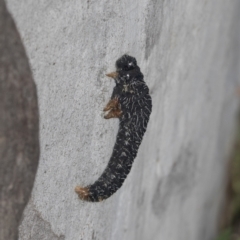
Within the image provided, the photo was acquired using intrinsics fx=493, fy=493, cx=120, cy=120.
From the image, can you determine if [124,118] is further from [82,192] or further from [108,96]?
[82,192]

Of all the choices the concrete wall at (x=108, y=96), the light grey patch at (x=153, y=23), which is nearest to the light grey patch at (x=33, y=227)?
the concrete wall at (x=108, y=96)

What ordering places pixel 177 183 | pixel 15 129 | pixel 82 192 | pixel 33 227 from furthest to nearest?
pixel 177 183
pixel 82 192
pixel 33 227
pixel 15 129

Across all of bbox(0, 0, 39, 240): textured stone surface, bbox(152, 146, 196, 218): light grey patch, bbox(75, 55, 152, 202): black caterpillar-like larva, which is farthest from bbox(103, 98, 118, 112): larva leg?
bbox(152, 146, 196, 218): light grey patch

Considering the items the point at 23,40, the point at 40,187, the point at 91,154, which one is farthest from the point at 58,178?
the point at 23,40

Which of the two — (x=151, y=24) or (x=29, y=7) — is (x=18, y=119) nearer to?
(x=29, y=7)

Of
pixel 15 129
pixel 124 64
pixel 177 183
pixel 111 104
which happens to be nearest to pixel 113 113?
pixel 111 104
